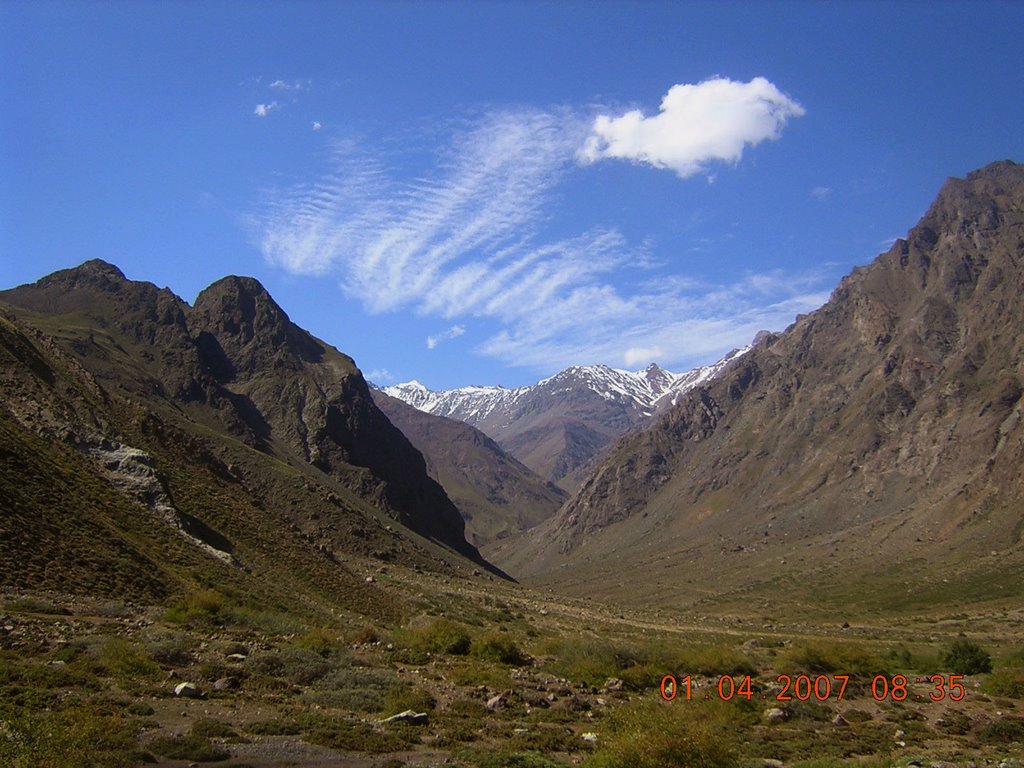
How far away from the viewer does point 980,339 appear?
189875mm

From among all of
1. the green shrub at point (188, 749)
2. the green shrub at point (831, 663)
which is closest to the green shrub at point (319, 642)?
the green shrub at point (188, 749)

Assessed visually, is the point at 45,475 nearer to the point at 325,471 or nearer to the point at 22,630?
the point at 22,630

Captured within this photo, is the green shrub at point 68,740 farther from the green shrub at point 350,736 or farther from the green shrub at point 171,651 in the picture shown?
the green shrub at point 171,651

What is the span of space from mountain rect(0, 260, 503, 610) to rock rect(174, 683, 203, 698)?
1016cm

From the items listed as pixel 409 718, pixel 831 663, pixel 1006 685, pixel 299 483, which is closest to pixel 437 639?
pixel 409 718

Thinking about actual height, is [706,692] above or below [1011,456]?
below

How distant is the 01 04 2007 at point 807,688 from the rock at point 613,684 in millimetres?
1411

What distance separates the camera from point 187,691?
1638cm

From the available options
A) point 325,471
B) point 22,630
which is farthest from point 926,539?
point 22,630

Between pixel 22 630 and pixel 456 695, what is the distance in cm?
1116

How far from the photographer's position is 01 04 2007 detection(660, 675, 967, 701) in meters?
24.5

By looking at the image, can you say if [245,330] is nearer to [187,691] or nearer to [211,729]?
[187,691]

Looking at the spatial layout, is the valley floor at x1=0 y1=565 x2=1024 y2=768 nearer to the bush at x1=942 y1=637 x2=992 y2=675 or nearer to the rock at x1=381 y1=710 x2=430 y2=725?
the rock at x1=381 y1=710 x2=430 y2=725

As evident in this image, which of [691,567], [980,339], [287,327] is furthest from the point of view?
[980,339]
